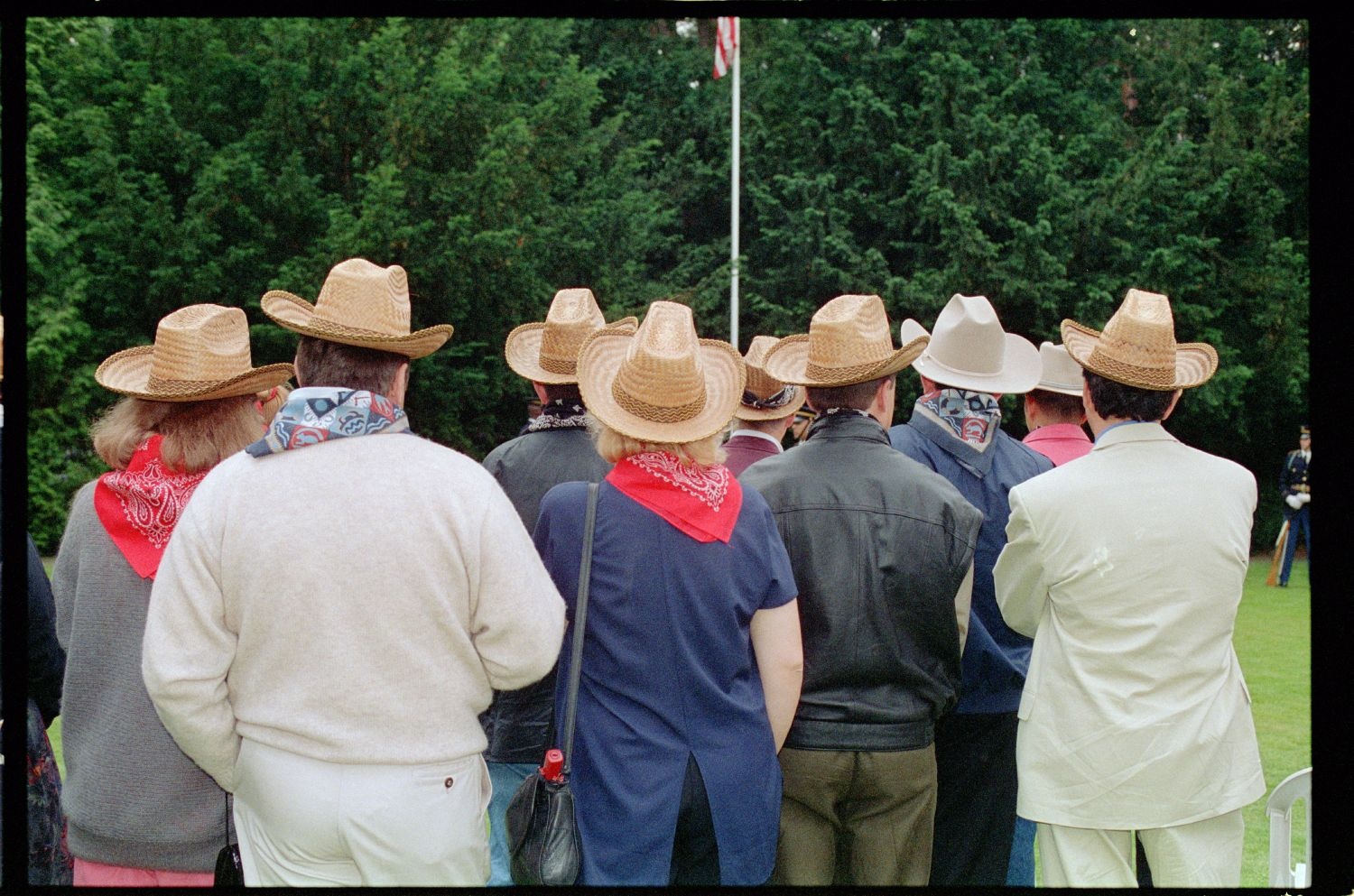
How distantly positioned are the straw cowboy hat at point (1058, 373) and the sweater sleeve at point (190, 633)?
311 cm

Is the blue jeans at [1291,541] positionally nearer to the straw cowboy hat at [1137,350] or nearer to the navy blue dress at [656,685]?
the straw cowboy hat at [1137,350]

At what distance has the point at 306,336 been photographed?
2814mm

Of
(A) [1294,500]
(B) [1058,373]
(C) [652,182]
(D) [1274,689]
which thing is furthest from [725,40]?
(B) [1058,373]

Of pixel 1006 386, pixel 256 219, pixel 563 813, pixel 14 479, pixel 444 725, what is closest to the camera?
pixel 14 479

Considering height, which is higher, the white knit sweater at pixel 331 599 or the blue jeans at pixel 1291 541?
the white knit sweater at pixel 331 599

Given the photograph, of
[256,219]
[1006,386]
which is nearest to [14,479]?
[1006,386]

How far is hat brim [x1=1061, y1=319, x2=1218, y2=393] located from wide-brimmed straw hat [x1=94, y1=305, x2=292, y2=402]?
86.2 inches

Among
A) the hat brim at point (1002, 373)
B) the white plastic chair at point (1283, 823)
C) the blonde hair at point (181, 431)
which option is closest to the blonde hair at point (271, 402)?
the blonde hair at point (181, 431)

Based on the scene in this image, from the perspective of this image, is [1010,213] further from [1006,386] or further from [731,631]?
[731,631]

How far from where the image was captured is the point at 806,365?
3740mm

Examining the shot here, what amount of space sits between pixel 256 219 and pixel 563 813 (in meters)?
17.0

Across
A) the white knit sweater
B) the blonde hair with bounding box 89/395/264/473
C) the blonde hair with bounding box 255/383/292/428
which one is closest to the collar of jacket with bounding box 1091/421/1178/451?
the white knit sweater

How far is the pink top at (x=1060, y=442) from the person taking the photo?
453 cm

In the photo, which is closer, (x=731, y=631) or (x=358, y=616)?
(x=358, y=616)
